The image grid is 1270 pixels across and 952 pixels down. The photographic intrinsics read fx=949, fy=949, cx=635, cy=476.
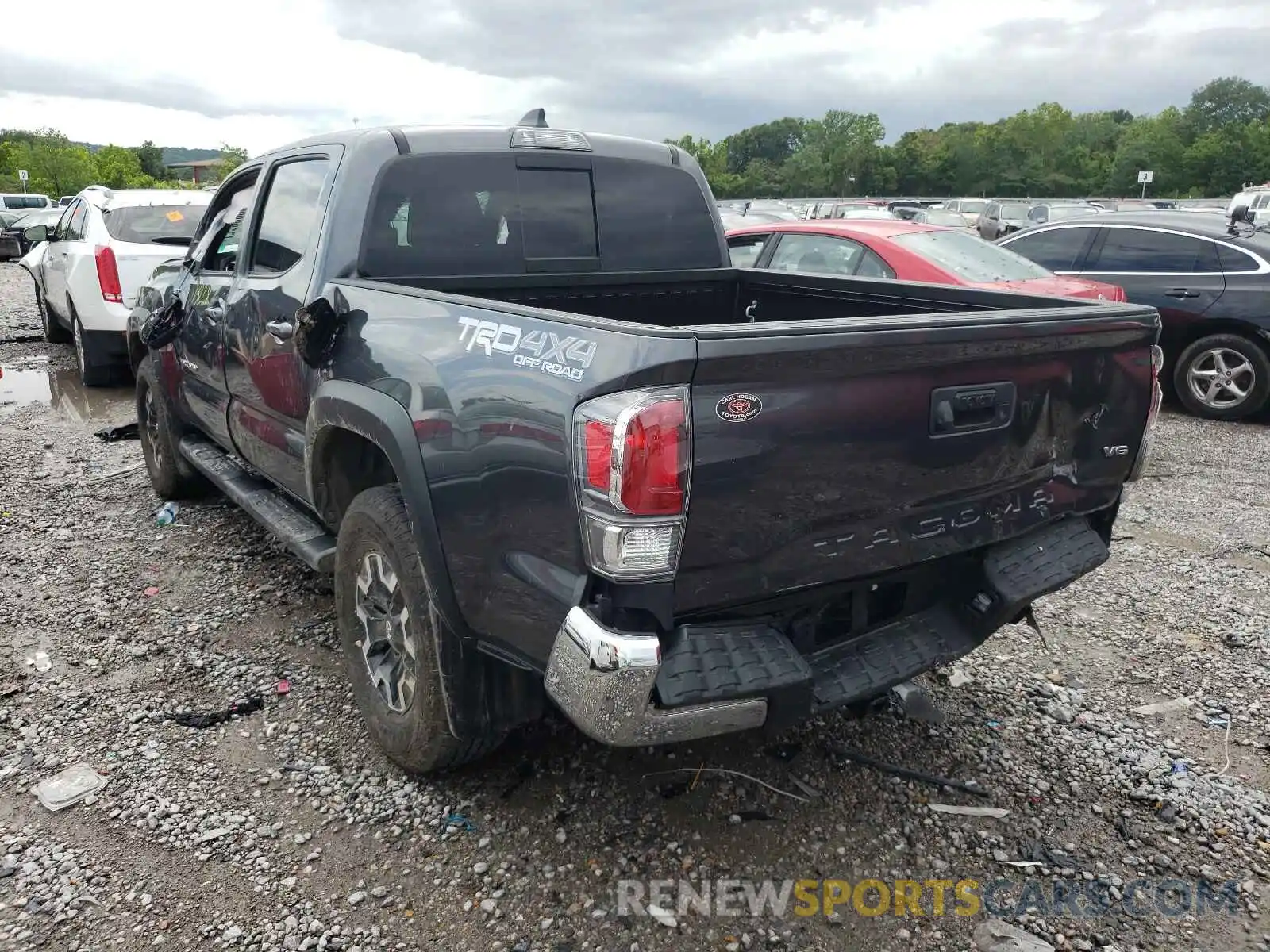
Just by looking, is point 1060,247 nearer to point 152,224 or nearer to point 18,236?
point 152,224

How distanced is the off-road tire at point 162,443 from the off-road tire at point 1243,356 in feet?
26.5

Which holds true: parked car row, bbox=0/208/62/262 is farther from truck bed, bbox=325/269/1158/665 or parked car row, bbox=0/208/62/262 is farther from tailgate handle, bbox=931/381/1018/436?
tailgate handle, bbox=931/381/1018/436

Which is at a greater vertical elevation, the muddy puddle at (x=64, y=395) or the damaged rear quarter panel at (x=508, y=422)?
the damaged rear quarter panel at (x=508, y=422)

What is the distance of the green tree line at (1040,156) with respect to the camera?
80312 millimetres

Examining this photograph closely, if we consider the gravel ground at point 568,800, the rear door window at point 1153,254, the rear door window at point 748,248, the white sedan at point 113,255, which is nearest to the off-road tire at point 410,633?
the gravel ground at point 568,800

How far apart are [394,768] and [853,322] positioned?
210cm

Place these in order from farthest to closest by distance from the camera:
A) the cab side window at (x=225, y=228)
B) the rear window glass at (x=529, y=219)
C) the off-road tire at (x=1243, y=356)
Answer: the off-road tire at (x=1243, y=356) < the cab side window at (x=225, y=228) < the rear window glass at (x=529, y=219)

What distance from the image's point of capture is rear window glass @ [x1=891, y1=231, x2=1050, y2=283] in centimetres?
715

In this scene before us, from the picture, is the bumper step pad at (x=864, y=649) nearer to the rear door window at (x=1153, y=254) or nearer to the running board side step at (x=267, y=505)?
the running board side step at (x=267, y=505)

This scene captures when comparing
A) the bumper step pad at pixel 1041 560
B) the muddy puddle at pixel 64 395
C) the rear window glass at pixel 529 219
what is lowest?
the muddy puddle at pixel 64 395

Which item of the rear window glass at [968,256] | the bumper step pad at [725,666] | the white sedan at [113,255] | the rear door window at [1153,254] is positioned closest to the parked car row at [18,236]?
the white sedan at [113,255]

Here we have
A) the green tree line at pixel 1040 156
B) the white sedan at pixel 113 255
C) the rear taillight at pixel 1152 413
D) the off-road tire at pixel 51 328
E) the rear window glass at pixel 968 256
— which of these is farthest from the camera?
the green tree line at pixel 1040 156

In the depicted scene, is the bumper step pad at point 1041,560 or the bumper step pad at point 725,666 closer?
the bumper step pad at point 725,666

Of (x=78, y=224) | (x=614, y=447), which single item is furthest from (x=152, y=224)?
(x=614, y=447)
